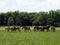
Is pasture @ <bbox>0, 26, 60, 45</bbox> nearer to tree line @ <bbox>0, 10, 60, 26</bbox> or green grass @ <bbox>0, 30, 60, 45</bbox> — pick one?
green grass @ <bbox>0, 30, 60, 45</bbox>

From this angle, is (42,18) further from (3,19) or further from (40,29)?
(40,29)

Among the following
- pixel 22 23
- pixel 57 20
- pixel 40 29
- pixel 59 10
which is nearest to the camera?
pixel 40 29

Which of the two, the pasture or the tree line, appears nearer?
the pasture

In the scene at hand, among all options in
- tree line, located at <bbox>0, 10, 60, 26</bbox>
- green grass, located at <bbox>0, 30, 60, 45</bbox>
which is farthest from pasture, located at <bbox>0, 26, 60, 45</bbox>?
tree line, located at <bbox>0, 10, 60, 26</bbox>

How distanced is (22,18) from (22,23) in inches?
212

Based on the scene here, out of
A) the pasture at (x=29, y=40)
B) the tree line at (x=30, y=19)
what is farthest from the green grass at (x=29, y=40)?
the tree line at (x=30, y=19)

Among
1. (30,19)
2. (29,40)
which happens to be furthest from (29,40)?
(30,19)

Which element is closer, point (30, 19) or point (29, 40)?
point (29, 40)

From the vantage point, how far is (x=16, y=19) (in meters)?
97.4

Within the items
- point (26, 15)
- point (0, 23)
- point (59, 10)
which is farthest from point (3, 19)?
point (59, 10)

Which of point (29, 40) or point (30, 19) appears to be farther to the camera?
point (30, 19)

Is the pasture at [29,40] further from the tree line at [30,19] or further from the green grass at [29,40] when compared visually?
the tree line at [30,19]

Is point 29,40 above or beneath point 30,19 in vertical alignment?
above

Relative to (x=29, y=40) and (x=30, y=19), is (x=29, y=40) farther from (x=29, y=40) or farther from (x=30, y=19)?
(x=30, y=19)
